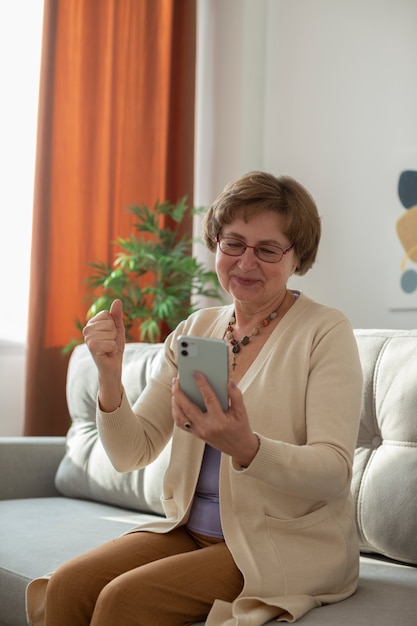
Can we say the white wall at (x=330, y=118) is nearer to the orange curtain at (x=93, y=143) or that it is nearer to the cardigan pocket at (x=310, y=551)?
the orange curtain at (x=93, y=143)

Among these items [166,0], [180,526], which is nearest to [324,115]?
[166,0]

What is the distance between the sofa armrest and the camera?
8.92 feet

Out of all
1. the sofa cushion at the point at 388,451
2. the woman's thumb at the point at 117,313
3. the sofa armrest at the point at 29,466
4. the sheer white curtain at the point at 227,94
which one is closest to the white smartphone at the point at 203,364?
the woman's thumb at the point at 117,313

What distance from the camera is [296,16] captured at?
13.2 feet

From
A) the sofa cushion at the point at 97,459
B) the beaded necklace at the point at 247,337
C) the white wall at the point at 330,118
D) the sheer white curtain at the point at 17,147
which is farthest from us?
the sheer white curtain at the point at 17,147

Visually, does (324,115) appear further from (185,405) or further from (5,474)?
(185,405)

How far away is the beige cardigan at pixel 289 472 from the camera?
1.51 meters

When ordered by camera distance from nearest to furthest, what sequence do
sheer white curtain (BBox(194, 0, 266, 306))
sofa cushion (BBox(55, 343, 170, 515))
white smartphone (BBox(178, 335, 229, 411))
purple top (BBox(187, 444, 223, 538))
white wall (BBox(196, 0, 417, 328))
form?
white smartphone (BBox(178, 335, 229, 411)), purple top (BBox(187, 444, 223, 538)), sofa cushion (BBox(55, 343, 170, 515)), white wall (BBox(196, 0, 417, 328)), sheer white curtain (BBox(194, 0, 266, 306))

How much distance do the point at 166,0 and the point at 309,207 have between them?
2811 mm

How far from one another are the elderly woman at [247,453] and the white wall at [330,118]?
1.81 m

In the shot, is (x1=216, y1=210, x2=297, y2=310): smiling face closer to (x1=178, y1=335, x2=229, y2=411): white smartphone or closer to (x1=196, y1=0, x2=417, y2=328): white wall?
(x1=178, y1=335, x2=229, y2=411): white smartphone

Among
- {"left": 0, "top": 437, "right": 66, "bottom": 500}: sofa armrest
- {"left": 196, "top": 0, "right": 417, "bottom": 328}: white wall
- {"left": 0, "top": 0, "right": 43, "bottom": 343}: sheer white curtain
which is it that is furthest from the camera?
{"left": 0, "top": 0, "right": 43, "bottom": 343}: sheer white curtain

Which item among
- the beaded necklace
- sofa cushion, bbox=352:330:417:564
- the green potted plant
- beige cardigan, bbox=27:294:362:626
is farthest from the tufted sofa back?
the green potted plant

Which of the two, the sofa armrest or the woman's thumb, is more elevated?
the woman's thumb
